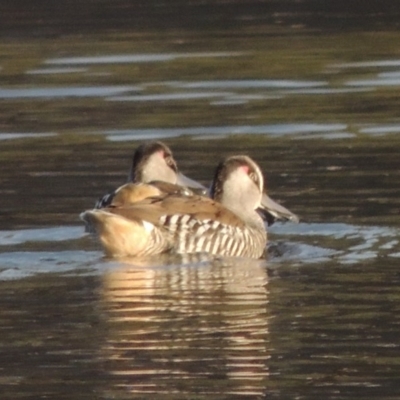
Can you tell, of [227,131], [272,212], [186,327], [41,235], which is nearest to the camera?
[186,327]

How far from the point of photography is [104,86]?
74.1 ft

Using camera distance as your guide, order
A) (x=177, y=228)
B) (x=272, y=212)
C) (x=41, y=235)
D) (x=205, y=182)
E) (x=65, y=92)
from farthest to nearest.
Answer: (x=65, y=92)
(x=205, y=182)
(x=272, y=212)
(x=41, y=235)
(x=177, y=228)

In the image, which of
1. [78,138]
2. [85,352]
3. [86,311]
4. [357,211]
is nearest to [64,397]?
[85,352]

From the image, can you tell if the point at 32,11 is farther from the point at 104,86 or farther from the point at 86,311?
the point at 86,311

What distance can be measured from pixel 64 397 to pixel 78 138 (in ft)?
31.3

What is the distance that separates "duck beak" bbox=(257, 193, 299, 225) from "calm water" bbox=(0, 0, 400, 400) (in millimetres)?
154

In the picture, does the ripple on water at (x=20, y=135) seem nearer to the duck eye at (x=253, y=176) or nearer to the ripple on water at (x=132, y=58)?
the duck eye at (x=253, y=176)

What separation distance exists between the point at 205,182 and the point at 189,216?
3.02m

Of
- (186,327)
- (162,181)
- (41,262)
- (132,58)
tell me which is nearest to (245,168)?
(162,181)

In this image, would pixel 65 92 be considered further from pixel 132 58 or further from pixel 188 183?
pixel 188 183

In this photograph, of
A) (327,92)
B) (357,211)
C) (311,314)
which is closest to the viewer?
(311,314)

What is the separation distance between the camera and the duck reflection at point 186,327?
9570 mm

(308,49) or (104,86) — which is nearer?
(104,86)

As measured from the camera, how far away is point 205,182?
A: 1647 cm
